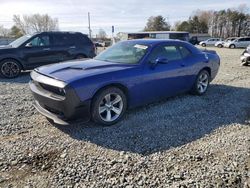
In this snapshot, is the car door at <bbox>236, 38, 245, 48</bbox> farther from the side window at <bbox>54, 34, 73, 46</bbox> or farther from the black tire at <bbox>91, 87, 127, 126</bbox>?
the black tire at <bbox>91, 87, 127, 126</bbox>

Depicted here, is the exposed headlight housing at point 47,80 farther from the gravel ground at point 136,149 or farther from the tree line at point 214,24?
the tree line at point 214,24

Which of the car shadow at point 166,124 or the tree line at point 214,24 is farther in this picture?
the tree line at point 214,24

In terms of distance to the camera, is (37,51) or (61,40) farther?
(61,40)

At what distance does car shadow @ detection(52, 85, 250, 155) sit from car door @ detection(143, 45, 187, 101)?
0.36 metres

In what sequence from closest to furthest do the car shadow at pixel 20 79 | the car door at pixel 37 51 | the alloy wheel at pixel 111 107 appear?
the alloy wheel at pixel 111 107
the car shadow at pixel 20 79
the car door at pixel 37 51

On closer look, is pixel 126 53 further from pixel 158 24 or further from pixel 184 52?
pixel 158 24

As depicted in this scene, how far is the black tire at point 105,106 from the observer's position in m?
4.18

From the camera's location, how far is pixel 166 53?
5.48m

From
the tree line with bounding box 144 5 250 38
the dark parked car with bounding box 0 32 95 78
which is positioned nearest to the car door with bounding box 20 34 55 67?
the dark parked car with bounding box 0 32 95 78

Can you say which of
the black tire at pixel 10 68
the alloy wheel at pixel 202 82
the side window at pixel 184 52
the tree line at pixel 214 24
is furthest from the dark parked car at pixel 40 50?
the tree line at pixel 214 24

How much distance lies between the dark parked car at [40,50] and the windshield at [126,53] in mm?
4649

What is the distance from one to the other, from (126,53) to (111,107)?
1.36m

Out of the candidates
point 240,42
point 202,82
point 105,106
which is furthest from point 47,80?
point 240,42

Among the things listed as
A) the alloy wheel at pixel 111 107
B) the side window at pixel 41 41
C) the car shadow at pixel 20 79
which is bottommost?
the car shadow at pixel 20 79
